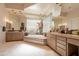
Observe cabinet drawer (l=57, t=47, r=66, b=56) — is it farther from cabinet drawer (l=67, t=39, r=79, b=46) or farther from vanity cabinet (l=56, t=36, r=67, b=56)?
cabinet drawer (l=67, t=39, r=79, b=46)

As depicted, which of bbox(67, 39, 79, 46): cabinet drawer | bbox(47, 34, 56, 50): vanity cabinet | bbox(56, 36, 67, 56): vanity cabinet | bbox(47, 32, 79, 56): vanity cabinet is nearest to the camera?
bbox(67, 39, 79, 46): cabinet drawer

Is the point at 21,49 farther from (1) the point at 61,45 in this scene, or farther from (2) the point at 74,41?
(2) the point at 74,41

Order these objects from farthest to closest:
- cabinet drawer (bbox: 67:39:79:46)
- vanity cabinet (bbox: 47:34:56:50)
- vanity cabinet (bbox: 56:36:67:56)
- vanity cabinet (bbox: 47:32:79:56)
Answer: vanity cabinet (bbox: 47:34:56:50), vanity cabinet (bbox: 56:36:67:56), vanity cabinet (bbox: 47:32:79:56), cabinet drawer (bbox: 67:39:79:46)

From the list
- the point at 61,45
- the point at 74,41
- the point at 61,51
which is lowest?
the point at 61,51

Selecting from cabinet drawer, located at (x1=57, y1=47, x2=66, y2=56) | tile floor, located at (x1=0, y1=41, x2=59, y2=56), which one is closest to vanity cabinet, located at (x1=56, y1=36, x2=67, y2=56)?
cabinet drawer, located at (x1=57, y1=47, x2=66, y2=56)

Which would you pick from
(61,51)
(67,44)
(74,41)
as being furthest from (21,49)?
(74,41)

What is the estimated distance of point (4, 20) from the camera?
3.66 metres

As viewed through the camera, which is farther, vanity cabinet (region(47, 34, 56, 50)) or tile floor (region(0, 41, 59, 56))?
vanity cabinet (region(47, 34, 56, 50))

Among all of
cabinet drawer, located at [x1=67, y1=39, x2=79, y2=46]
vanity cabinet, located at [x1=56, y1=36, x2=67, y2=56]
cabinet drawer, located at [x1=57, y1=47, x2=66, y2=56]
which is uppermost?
cabinet drawer, located at [x1=67, y1=39, x2=79, y2=46]

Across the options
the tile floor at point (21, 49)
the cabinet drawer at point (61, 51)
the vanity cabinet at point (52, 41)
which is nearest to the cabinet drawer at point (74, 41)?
the cabinet drawer at point (61, 51)

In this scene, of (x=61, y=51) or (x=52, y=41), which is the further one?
(x=52, y=41)

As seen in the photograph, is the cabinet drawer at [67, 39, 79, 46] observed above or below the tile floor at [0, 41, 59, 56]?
above

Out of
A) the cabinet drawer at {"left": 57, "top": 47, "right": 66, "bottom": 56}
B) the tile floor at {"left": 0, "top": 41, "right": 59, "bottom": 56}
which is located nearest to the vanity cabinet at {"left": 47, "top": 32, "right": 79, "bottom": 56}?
the cabinet drawer at {"left": 57, "top": 47, "right": 66, "bottom": 56}

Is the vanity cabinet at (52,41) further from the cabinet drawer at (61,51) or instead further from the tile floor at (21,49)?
the tile floor at (21,49)
